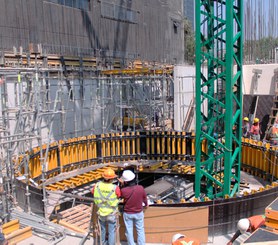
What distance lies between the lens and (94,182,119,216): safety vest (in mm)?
5938

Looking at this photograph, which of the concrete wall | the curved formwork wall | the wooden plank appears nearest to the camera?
the wooden plank

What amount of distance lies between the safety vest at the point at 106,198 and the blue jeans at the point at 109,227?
0.11 meters

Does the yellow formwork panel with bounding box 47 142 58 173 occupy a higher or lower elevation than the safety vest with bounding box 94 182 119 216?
lower

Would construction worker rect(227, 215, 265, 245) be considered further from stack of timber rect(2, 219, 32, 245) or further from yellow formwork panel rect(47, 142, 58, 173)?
yellow formwork panel rect(47, 142, 58, 173)

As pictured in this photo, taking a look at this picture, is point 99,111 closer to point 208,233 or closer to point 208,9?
point 208,9

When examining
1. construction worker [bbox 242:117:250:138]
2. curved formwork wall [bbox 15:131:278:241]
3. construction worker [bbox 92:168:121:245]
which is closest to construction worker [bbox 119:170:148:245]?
construction worker [bbox 92:168:121:245]

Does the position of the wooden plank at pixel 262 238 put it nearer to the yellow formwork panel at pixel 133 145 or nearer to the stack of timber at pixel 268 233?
the stack of timber at pixel 268 233

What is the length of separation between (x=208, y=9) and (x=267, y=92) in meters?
8.54

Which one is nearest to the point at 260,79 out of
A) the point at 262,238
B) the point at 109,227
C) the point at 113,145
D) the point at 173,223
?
the point at 113,145

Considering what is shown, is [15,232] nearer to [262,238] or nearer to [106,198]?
[106,198]

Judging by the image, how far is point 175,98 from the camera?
20125 mm

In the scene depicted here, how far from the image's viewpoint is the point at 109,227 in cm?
617

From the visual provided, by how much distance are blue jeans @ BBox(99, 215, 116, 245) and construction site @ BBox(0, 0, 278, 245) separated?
25cm

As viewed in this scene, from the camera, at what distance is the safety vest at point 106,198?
5.94 meters
